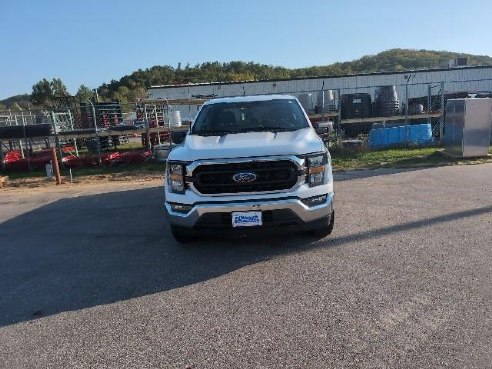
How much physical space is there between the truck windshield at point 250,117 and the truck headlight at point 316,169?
0.95 metres

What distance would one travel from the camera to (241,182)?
4.68 meters

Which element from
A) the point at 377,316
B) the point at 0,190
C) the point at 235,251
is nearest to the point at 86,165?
the point at 0,190

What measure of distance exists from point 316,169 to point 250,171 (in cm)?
78

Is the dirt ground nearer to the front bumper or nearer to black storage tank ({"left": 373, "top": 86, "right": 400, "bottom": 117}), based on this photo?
the front bumper

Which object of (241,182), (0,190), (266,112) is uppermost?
(266,112)

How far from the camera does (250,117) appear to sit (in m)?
6.08

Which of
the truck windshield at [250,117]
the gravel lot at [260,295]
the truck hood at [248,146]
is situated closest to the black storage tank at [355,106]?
the gravel lot at [260,295]

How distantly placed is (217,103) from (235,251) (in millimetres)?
2587

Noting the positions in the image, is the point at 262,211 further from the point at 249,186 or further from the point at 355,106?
the point at 355,106

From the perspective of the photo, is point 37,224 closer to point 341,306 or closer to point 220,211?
point 220,211

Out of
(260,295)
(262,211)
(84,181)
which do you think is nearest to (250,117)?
(262,211)

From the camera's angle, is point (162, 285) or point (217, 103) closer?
point (162, 285)

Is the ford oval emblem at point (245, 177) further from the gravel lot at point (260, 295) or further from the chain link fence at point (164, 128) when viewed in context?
the chain link fence at point (164, 128)

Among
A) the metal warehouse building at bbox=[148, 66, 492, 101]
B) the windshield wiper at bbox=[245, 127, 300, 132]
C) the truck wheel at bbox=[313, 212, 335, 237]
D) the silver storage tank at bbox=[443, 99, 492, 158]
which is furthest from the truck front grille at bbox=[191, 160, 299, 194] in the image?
the metal warehouse building at bbox=[148, 66, 492, 101]
